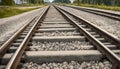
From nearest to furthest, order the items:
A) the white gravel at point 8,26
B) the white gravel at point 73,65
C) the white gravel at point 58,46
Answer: the white gravel at point 73,65
the white gravel at point 58,46
the white gravel at point 8,26

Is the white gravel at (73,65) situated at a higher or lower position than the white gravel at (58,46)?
lower

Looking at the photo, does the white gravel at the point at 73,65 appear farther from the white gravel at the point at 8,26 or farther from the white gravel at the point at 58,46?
the white gravel at the point at 8,26

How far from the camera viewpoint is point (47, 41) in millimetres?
6516

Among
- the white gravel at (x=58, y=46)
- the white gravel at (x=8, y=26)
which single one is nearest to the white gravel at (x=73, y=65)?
the white gravel at (x=58, y=46)

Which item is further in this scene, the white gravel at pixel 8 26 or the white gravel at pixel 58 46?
the white gravel at pixel 8 26

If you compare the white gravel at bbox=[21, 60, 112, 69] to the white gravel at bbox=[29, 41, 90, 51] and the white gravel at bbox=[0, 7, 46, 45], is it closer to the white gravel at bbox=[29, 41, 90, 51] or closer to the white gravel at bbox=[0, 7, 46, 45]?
the white gravel at bbox=[29, 41, 90, 51]

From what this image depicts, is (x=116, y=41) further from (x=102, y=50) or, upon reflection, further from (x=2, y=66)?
(x=2, y=66)

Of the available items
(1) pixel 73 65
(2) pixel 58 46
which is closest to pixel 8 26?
(2) pixel 58 46

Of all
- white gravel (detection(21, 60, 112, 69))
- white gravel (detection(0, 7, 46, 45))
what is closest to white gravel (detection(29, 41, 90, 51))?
white gravel (detection(21, 60, 112, 69))

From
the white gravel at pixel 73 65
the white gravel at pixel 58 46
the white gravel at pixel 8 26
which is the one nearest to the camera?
the white gravel at pixel 73 65

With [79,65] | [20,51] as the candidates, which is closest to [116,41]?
[79,65]

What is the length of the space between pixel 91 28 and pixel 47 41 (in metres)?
2.75

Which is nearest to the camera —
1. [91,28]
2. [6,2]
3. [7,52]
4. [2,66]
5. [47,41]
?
[2,66]

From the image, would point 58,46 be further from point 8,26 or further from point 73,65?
point 8,26
